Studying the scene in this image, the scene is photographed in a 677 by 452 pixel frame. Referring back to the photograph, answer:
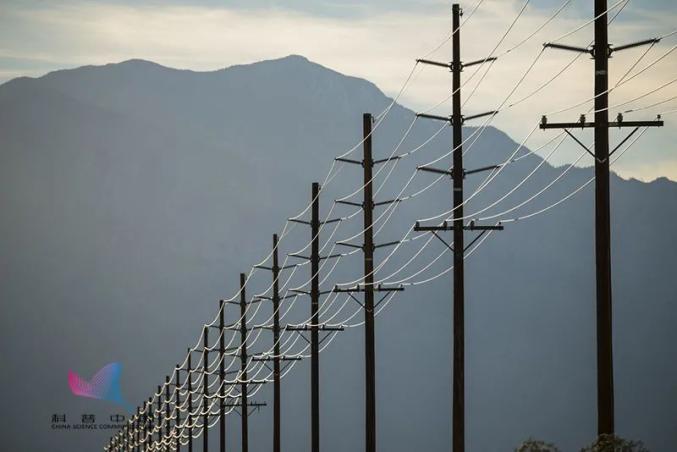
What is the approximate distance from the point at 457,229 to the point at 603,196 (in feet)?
27.5

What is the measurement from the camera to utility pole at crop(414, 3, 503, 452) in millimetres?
32562

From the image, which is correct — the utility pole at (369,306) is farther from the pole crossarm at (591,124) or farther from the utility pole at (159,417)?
the utility pole at (159,417)

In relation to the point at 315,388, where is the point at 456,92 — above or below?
above

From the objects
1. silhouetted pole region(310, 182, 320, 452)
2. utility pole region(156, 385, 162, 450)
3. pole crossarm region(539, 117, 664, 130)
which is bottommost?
utility pole region(156, 385, 162, 450)

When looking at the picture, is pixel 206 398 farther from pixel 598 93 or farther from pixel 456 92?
pixel 598 93

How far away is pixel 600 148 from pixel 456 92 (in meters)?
10.3

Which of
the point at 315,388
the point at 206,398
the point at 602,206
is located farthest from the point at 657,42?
the point at 206,398

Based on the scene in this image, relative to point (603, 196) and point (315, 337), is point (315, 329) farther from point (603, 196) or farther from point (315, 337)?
point (603, 196)

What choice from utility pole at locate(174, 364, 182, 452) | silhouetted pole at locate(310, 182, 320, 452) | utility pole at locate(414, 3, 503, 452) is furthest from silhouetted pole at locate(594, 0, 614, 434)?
utility pole at locate(174, 364, 182, 452)

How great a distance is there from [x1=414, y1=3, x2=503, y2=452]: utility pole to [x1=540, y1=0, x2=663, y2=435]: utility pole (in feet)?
15.3

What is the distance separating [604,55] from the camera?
26516 mm

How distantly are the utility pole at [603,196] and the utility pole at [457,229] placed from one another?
467 cm

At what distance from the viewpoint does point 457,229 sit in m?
33.9

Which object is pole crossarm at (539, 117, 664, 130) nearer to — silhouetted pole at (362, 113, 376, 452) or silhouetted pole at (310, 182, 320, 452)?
silhouetted pole at (362, 113, 376, 452)
